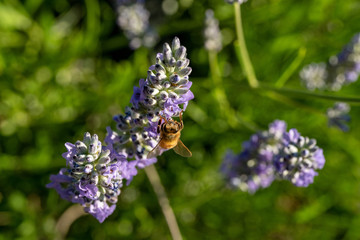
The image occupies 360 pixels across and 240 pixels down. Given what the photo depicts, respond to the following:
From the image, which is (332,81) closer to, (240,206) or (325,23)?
(325,23)

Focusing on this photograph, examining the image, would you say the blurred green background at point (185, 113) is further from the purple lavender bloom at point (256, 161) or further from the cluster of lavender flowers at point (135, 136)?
the cluster of lavender flowers at point (135, 136)

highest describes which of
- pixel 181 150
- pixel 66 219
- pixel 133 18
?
pixel 133 18

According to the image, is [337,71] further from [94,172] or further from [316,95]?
[94,172]

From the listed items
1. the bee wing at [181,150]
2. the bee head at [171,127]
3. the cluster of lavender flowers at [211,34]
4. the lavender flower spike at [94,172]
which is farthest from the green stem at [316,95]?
the lavender flower spike at [94,172]

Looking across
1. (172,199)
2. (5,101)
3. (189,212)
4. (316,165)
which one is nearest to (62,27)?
(5,101)

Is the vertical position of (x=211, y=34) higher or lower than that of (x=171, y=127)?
higher

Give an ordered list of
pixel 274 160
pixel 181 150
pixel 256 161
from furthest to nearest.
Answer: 1. pixel 256 161
2. pixel 274 160
3. pixel 181 150

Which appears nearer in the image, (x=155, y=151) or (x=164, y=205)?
(x=155, y=151)

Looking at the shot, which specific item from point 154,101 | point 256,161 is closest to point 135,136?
point 154,101
